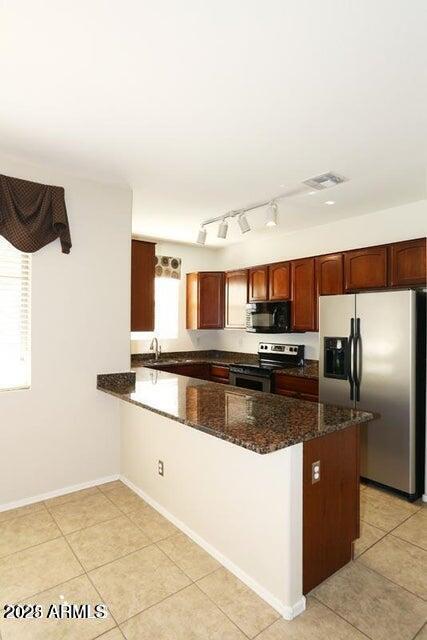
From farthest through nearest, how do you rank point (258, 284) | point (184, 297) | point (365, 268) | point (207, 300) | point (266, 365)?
point (184, 297), point (207, 300), point (258, 284), point (266, 365), point (365, 268)

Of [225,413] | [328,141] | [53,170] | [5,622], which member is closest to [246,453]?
[225,413]

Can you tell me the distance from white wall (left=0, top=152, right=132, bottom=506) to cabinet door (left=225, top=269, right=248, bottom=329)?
2.22m

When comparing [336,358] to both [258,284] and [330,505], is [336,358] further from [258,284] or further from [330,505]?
[258,284]

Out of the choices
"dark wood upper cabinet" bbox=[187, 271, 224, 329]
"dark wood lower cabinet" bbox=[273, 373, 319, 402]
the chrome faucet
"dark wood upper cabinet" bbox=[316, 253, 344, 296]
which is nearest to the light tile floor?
"dark wood lower cabinet" bbox=[273, 373, 319, 402]

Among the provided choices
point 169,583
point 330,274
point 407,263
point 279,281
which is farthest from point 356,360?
point 169,583

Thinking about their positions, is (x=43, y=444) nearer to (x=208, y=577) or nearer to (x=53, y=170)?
(x=208, y=577)

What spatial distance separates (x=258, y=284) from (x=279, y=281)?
377mm

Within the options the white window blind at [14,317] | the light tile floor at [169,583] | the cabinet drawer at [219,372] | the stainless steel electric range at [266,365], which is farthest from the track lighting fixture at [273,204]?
the light tile floor at [169,583]

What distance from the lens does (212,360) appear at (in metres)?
5.54

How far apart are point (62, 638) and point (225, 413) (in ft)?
4.20

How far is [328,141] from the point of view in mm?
2393

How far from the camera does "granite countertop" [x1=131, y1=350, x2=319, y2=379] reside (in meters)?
4.23

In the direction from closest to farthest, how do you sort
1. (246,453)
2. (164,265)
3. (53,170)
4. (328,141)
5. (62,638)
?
(62,638) → (246,453) → (328,141) → (53,170) → (164,265)

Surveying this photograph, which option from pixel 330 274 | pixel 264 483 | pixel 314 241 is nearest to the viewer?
pixel 264 483
